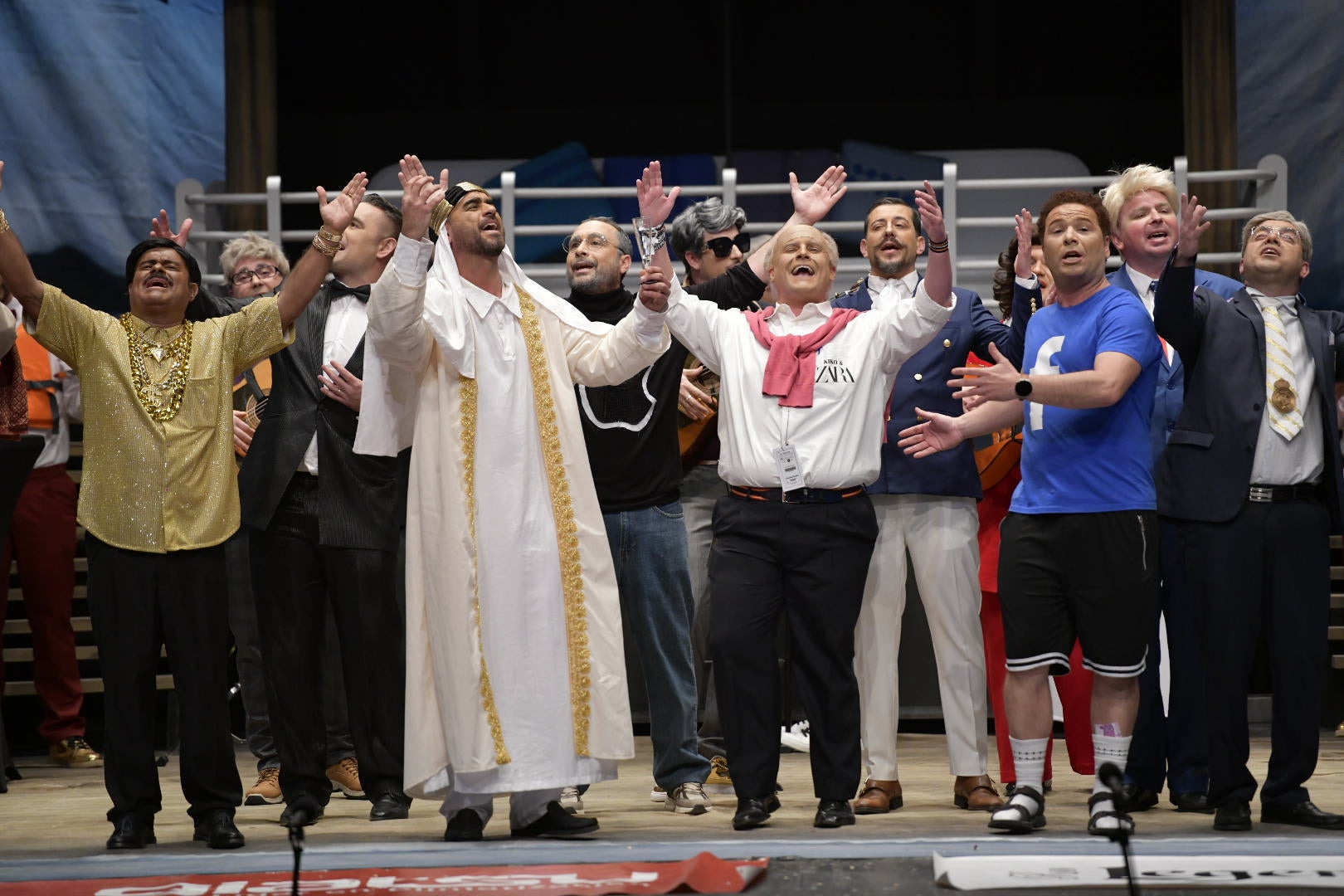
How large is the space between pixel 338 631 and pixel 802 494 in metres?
1.29

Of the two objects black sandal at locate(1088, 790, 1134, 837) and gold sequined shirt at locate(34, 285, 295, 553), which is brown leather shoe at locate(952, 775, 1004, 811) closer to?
black sandal at locate(1088, 790, 1134, 837)

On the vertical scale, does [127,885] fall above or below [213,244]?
Answer: below

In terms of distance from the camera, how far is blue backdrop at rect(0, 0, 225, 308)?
7699 mm

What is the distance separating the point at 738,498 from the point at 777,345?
398 millimetres

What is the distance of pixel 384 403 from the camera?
391cm

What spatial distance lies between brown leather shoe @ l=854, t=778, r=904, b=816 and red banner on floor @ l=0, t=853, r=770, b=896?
0.86 m

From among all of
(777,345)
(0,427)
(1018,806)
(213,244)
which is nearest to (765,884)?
(1018,806)

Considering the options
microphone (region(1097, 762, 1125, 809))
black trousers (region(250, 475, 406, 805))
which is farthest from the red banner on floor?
black trousers (region(250, 475, 406, 805))

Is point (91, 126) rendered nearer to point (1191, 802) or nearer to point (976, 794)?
point (976, 794)

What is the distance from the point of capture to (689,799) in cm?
421

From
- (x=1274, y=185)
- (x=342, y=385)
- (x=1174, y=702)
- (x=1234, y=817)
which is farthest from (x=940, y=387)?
(x=1274, y=185)

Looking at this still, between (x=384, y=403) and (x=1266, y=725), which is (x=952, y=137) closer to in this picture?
(x=1266, y=725)

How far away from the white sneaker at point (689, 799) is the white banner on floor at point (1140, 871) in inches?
39.6

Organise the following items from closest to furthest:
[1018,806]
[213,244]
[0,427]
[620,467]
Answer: [1018,806], [0,427], [620,467], [213,244]
